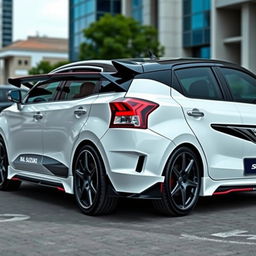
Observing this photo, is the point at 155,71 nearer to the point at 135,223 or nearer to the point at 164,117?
the point at 164,117

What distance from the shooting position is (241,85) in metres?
7.78

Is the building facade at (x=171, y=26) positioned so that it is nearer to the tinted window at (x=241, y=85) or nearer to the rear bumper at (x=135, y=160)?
the tinted window at (x=241, y=85)

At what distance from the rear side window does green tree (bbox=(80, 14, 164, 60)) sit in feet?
117

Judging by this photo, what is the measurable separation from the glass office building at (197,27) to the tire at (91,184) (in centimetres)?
4242

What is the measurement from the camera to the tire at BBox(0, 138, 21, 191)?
8703 mm

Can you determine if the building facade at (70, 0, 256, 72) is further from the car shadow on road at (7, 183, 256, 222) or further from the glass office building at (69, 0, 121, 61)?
the car shadow on road at (7, 183, 256, 222)

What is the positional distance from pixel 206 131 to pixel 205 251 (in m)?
1.96

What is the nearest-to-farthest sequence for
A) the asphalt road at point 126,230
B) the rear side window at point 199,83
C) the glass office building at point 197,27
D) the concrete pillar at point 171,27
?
1. the asphalt road at point 126,230
2. the rear side window at point 199,83
3. the glass office building at point 197,27
4. the concrete pillar at point 171,27

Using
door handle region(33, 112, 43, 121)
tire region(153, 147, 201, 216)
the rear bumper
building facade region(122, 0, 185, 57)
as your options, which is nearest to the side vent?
the rear bumper

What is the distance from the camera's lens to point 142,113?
21.2 feet

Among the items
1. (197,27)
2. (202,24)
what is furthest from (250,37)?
(197,27)

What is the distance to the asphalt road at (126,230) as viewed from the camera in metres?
5.34

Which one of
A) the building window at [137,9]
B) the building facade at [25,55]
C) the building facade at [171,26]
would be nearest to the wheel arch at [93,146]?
the building facade at [171,26]

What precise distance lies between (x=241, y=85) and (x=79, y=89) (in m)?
1.95
